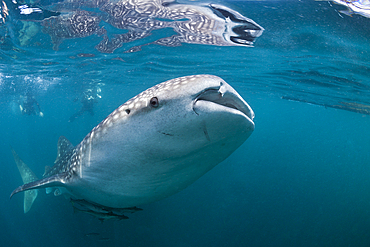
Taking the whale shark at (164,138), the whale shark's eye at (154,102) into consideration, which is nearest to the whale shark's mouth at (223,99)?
the whale shark at (164,138)

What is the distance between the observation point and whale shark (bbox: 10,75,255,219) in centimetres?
154

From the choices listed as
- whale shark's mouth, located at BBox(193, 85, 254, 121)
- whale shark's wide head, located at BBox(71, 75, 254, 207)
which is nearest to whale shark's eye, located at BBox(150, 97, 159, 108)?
whale shark's wide head, located at BBox(71, 75, 254, 207)

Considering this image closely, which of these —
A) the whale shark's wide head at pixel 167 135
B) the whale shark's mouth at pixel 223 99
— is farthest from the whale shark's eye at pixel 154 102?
the whale shark's mouth at pixel 223 99

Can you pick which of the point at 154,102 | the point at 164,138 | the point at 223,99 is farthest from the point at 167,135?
the point at 223,99

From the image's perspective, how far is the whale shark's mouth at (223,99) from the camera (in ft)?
5.04

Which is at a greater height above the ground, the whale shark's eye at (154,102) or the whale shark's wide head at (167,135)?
the whale shark's eye at (154,102)

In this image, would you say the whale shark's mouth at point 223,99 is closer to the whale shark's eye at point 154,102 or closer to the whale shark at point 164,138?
the whale shark at point 164,138

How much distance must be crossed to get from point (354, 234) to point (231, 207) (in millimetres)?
8733

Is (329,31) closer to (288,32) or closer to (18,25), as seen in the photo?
(288,32)

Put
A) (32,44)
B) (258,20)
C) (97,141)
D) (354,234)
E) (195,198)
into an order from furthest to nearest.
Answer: (354,234) < (195,198) < (32,44) < (258,20) < (97,141)

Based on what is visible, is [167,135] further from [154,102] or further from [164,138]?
[154,102]

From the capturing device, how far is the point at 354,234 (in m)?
13.2

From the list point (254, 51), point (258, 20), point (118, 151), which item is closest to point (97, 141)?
point (118, 151)

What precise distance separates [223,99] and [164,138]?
0.61m
